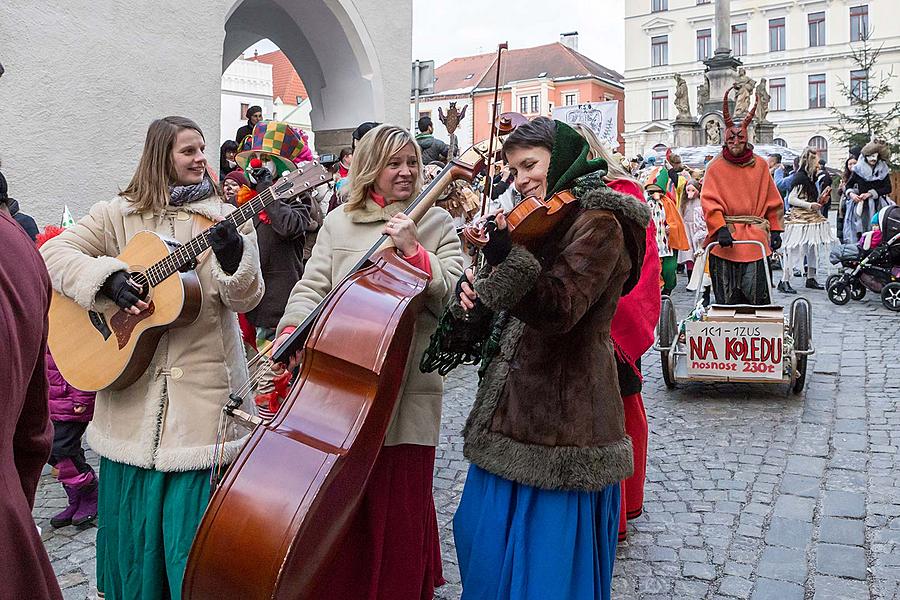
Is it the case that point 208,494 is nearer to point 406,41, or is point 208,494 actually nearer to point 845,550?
point 845,550

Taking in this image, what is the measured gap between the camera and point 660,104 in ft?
190

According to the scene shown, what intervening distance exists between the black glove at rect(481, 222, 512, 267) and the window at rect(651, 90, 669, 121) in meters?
58.3

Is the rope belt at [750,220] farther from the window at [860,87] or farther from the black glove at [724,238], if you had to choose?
the window at [860,87]

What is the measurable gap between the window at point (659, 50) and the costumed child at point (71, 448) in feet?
191

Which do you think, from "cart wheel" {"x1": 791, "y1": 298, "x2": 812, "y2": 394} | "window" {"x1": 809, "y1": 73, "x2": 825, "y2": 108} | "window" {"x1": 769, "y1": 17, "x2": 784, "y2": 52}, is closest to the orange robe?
"cart wheel" {"x1": 791, "y1": 298, "x2": 812, "y2": 394}

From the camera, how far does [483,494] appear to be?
9.18ft

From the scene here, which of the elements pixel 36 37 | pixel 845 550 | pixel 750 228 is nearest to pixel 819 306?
pixel 750 228

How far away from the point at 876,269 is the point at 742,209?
5.39 m

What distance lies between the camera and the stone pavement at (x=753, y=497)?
12.3 ft

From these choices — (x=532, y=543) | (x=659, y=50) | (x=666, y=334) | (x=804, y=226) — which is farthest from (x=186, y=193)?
(x=659, y=50)

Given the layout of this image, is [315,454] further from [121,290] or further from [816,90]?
[816,90]

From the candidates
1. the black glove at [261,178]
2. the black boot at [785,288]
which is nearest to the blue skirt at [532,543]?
the black glove at [261,178]

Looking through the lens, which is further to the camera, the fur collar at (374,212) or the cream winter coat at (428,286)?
the fur collar at (374,212)

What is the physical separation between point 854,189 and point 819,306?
3.01 metres
